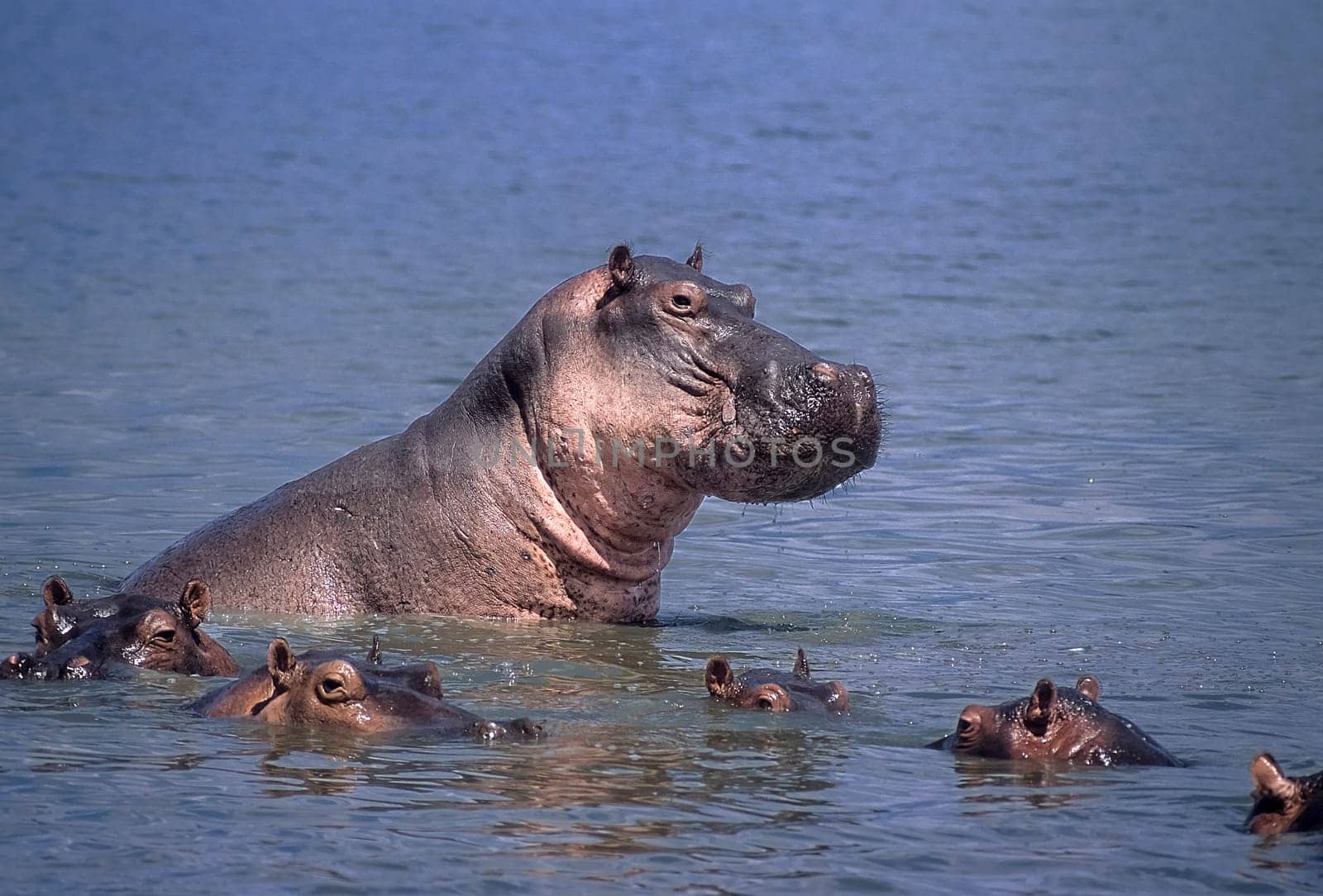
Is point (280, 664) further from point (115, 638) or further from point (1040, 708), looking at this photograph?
point (1040, 708)

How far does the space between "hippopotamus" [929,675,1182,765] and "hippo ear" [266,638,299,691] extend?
2155 mm

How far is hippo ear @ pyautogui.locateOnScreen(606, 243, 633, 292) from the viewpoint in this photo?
28.0ft

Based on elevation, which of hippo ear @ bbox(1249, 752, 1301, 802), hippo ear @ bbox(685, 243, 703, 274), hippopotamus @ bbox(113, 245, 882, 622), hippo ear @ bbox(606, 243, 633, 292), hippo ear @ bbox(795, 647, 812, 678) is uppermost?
hippo ear @ bbox(685, 243, 703, 274)

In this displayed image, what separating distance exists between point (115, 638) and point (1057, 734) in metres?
3.32

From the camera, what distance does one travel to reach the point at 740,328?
8.42 m

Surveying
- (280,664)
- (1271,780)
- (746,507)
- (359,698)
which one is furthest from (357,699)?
(746,507)

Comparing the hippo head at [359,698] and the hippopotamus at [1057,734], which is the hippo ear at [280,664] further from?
the hippopotamus at [1057,734]

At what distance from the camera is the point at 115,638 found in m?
7.72

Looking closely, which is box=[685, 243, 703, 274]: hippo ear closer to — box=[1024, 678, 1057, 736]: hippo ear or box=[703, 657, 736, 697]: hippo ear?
box=[703, 657, 736, 697]: hippo ear

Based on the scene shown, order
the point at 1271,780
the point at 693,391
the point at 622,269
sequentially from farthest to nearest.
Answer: the point at 622,269 → the point at 693,391 → the point at 1271,780

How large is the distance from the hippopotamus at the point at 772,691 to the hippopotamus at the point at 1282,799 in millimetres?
1807

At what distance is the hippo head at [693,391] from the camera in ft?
26.9

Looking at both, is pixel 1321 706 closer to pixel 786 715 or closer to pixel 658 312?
pixel 786 715

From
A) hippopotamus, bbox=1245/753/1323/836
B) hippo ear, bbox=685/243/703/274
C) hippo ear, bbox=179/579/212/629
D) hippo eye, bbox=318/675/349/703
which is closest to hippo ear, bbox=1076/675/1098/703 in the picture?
hippopotamus, bbox=1245/753/1323/836
